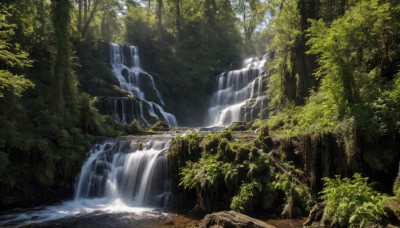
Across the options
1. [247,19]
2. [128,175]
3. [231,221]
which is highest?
[247,19]

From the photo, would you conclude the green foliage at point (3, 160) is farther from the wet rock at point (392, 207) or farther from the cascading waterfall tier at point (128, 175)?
the wet rock at point (392, 207)

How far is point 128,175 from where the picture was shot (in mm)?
16094

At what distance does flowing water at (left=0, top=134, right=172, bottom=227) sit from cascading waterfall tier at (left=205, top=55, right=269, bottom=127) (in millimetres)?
13415

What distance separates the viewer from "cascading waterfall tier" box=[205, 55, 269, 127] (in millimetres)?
29270

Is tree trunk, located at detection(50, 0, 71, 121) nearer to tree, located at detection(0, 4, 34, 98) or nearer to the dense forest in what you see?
the dense forest

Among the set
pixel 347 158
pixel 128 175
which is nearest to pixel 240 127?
pixel 128 175

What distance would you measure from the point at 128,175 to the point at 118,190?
0.84 meters

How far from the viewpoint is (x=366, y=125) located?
10.5m

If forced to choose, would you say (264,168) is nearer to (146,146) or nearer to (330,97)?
(330,97)

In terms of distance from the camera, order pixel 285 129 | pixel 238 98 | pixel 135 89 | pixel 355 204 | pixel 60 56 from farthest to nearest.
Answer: pixel 135 89 < pixel 238 98 < pixel 60 56 < pixel 285 129 < pixel 355 204

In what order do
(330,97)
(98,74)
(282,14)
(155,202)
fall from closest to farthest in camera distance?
1. (330,97)
2. (155,202)
3. (282,14)
4. (98,74)

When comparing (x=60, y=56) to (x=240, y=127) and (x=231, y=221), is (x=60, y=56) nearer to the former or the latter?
(x=240, y=127)

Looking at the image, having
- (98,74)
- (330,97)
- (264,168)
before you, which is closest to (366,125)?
(330,97)

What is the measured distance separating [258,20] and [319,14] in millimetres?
36322
